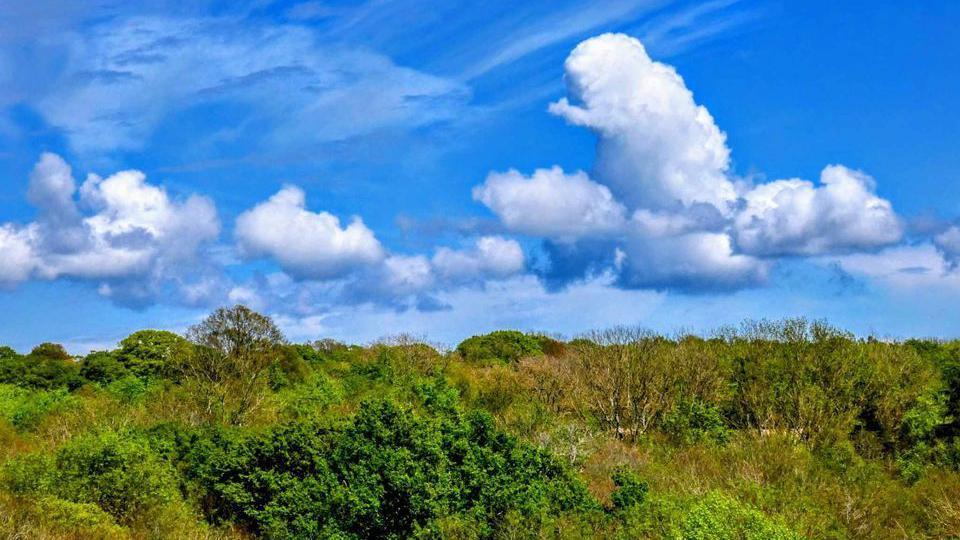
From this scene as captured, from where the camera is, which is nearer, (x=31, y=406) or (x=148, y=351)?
(x=31, y=406)

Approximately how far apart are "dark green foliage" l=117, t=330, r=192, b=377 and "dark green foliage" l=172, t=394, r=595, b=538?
47555 mm

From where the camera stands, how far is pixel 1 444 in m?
52.4

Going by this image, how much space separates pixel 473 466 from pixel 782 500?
13.2 meters

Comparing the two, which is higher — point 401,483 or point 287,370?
point 287,370

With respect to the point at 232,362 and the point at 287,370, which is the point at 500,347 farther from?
the point at 232,362

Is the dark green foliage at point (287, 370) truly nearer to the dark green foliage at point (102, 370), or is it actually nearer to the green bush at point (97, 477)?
the dark green foliage at point (102, 370)

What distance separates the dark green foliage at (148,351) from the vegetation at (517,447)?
833 centimetres

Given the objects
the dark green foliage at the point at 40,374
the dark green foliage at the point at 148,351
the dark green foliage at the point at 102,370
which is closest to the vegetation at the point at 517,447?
the dark green foliage at the point at 40,374

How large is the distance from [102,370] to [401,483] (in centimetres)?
5942

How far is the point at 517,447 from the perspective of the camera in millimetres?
39469

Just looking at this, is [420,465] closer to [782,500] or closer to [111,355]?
[782,500]

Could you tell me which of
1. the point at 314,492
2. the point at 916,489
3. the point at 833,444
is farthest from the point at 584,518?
the point at 833,444

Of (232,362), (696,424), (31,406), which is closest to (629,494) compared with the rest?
(696,424)

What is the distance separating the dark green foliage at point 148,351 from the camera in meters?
89.3
